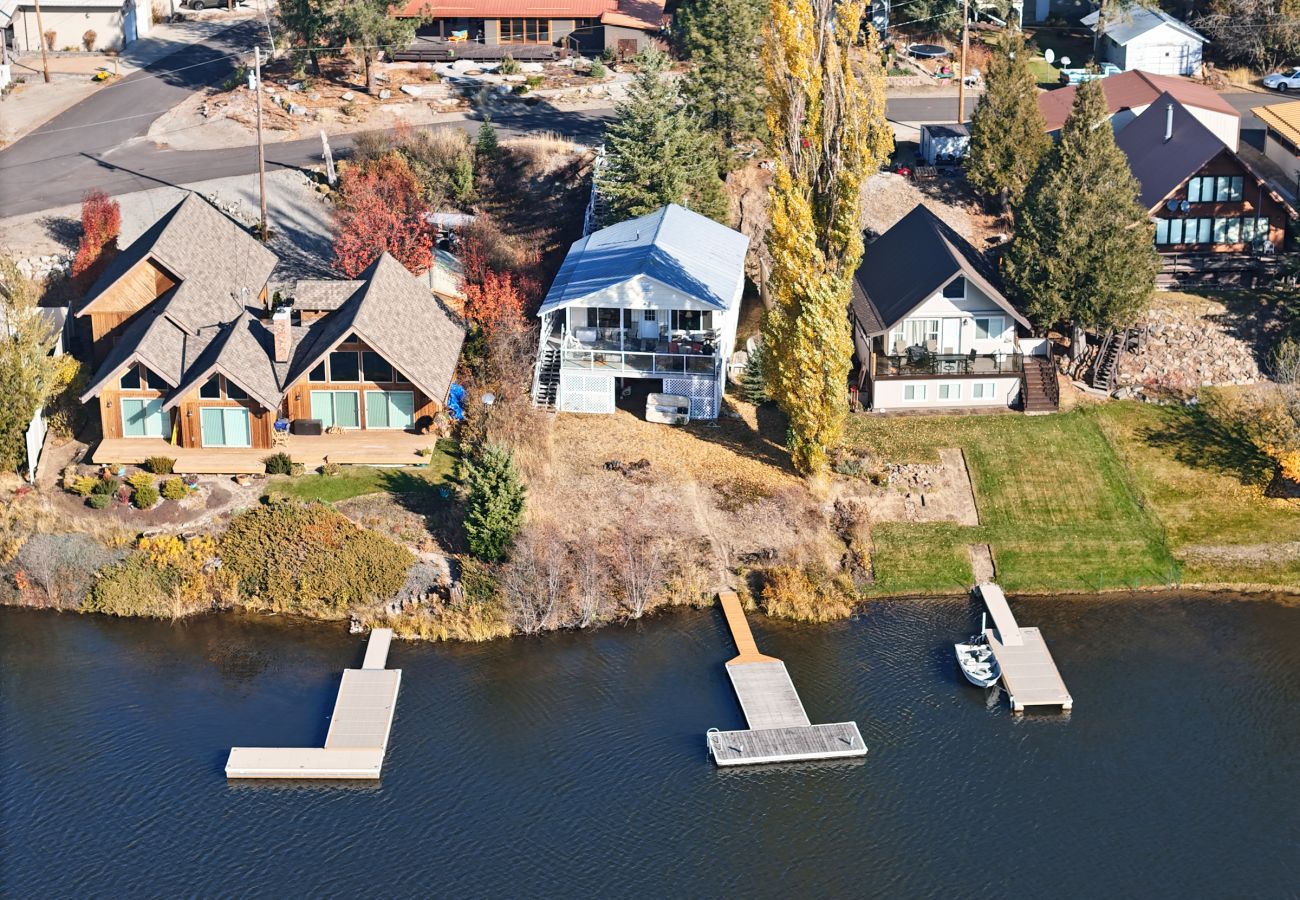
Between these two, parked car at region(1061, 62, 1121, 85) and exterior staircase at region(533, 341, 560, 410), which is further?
parked car at region(1061, 62, 1121, 85)

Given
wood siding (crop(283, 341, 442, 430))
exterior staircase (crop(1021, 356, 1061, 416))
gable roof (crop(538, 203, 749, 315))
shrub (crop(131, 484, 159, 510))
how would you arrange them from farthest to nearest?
1. exterior staircase (crop(1021, 356, 1061, 416))
2. gable roof (crop(538, 203, 749, 315))
3. wood siding (crop(283, 341, 442, 430))
4. shrub (crop(131, 484, 159, 510))

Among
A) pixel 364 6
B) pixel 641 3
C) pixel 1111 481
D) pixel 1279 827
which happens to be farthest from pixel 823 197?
pixel 641 3

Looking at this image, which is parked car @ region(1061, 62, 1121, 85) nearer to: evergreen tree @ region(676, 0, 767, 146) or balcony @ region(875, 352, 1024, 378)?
evergreen tree @ region(676, 0, 767, 146)

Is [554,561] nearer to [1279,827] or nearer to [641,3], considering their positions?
[1279,827]

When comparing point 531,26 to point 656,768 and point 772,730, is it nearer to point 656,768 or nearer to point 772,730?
point 772,730

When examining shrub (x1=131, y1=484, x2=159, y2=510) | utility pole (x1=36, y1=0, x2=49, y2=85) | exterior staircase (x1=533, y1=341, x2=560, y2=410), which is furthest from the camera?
utility pole (x1=36, y1=0, x2=49, y2=85)

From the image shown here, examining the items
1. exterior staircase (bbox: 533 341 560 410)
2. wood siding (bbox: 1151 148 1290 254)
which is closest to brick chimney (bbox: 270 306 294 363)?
exterior staircase (bbox: 533 341 560 410)

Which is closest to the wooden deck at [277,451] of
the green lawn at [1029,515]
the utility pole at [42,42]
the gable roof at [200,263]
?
the gable roof at [200,263]
